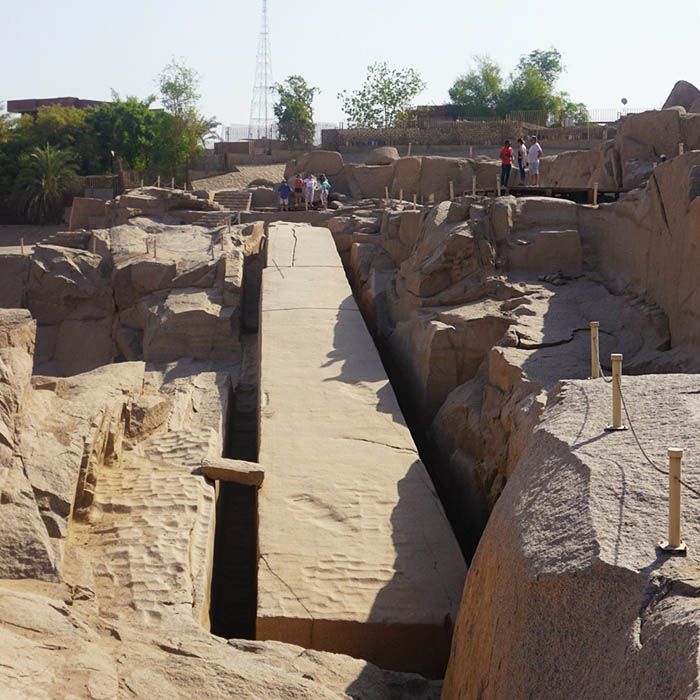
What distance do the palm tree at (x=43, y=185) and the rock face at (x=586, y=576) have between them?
27.5 m

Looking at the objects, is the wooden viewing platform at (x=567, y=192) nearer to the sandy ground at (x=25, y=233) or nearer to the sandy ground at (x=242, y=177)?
the sandy ground at (x=242, y=177)

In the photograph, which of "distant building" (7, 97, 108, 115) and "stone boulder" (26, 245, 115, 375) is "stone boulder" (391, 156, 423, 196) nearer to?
"stone boulder" (26, 245, 115, 375)

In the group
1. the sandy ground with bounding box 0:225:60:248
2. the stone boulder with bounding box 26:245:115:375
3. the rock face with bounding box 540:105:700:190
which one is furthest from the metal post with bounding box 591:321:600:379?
the sandy ground with bounding box 0:225:60:248

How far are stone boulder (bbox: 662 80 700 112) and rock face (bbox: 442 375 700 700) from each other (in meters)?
17.0

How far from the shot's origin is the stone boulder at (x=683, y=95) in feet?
67.3

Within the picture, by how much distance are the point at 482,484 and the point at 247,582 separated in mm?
2219

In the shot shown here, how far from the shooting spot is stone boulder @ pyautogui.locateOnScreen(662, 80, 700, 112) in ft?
67.3

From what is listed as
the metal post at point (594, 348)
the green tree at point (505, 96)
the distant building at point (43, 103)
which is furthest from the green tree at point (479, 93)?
the metal post at point (594, 348)

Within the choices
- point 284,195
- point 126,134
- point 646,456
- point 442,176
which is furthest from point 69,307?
point 126,134

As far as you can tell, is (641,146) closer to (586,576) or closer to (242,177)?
(586,576)

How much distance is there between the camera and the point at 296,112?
41281 mm

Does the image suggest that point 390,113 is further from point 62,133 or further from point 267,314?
point 267,314

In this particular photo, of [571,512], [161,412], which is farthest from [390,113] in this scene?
[571,512]

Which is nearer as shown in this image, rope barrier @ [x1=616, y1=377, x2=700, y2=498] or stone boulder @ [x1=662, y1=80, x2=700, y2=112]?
rope barrier @ [x1=616, y1=377, x2=700, y2=498]
